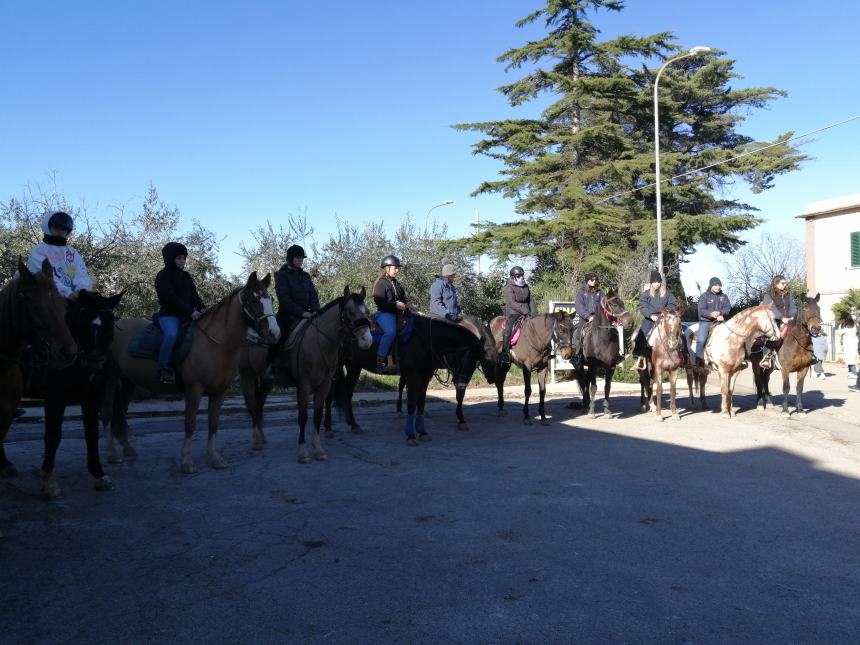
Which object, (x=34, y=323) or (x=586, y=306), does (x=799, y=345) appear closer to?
(x=586, y=306)

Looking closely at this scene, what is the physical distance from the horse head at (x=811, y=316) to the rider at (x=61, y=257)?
1279 centimetres

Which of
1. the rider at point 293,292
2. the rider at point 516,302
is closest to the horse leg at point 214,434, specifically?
the rider at point 293,292

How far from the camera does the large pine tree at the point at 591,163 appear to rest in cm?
3159

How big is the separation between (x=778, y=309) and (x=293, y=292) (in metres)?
10.0

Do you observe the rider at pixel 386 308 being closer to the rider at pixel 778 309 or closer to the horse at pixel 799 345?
the rider at pixel 778 309

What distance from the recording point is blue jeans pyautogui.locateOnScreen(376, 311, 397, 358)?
10719 millimetres

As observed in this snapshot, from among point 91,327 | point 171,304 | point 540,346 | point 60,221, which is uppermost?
point 60,221

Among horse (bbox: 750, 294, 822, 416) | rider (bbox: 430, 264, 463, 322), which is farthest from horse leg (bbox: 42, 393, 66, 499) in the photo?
horse (bbox: 750, 294, 822, 416)

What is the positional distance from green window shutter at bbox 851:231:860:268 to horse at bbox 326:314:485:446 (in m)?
30.8

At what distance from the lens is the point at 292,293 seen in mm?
10102

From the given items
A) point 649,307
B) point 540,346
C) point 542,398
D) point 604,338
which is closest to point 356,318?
point 540,346

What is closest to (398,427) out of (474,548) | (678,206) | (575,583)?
(474,548)

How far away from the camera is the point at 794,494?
7.17m

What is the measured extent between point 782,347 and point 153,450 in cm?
1194
